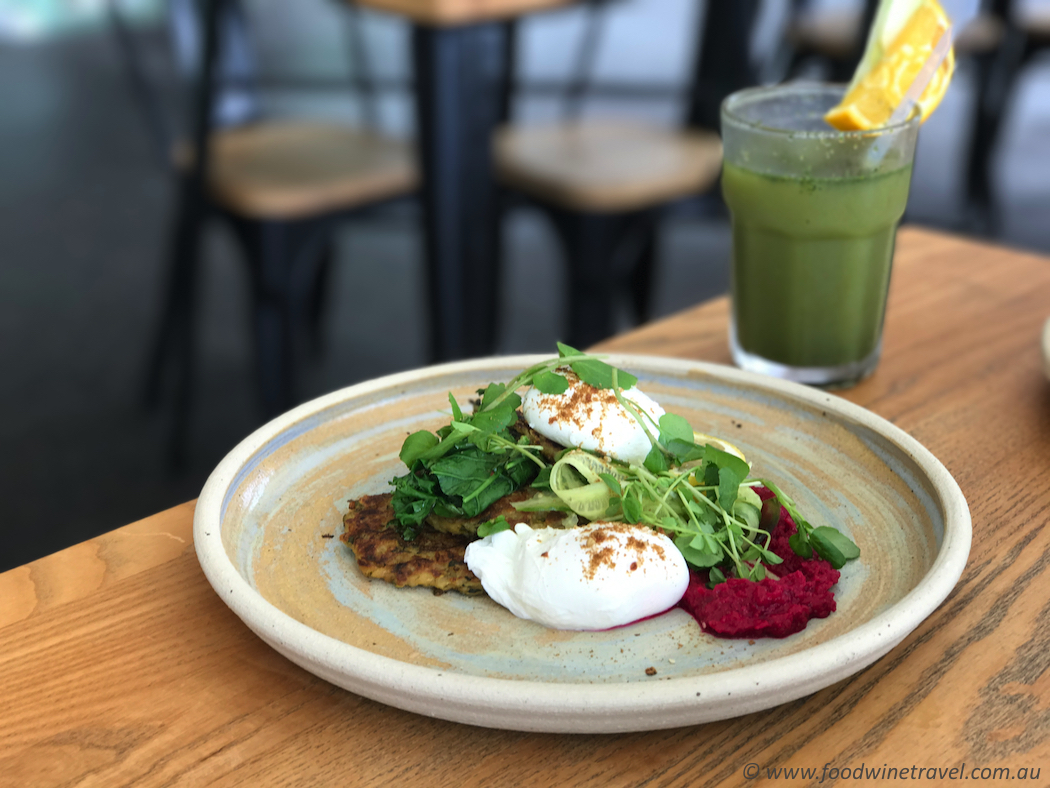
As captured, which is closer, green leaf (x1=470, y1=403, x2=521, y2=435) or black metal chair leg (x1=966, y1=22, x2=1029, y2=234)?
green leaf (x1=470, y1=403, x2=521, y2=435)

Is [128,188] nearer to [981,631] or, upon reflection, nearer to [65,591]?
[65,591]

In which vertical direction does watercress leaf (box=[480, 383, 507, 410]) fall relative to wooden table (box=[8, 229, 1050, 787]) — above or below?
above

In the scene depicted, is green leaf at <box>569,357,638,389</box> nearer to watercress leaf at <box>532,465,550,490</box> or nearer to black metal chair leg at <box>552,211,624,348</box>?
watercress leaf at <box>532,465,550,490</box>

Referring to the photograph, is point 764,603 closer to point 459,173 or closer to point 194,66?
point 459,173

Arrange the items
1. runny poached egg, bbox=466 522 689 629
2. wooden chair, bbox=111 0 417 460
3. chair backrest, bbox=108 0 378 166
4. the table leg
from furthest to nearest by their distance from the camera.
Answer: chair backrest, bbox=108 0 378 166
wooden chair, bbox=111 0 417 460
the table leg
runny poached egg, bbox=466 522 689 629

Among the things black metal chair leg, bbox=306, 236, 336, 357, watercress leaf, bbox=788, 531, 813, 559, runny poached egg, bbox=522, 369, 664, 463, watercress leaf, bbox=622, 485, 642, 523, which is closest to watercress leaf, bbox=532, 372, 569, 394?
runny poached egg, bbox=522, 369, 664, 463

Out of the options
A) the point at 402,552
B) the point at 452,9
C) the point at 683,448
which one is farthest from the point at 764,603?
the point at 452,9

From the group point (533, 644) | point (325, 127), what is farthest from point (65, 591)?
point (325, 127)
